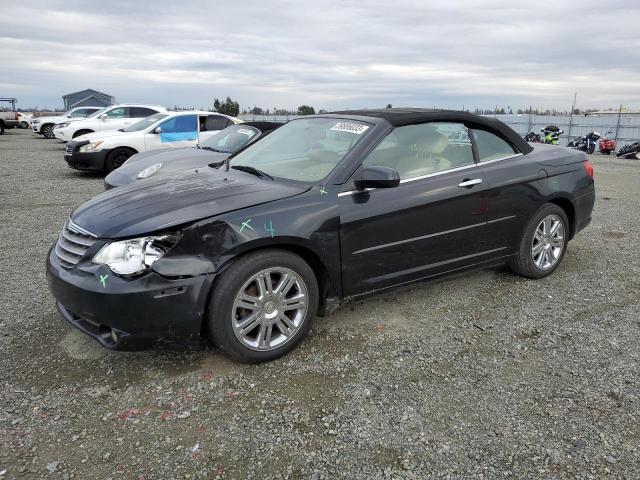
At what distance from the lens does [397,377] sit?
10.2 ft

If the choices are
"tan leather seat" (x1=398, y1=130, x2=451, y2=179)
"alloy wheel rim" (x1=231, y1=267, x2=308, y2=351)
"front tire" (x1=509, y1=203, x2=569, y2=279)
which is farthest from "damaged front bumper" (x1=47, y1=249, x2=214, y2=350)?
"front tire" (x1=509, y1=203, x2=569, y2=279)

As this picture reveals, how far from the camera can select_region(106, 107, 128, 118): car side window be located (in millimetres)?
17625

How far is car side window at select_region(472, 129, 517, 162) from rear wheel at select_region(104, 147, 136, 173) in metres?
8.77

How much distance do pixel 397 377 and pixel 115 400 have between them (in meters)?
1.66

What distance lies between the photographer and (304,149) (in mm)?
4117

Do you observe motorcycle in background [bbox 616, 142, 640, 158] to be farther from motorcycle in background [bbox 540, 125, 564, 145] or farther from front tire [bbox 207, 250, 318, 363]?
front tire [bbox 207, 250, 318, 363]

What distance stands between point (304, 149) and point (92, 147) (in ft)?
27.4

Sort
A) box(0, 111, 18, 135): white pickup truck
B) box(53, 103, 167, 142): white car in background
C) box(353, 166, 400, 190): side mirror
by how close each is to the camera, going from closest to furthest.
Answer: box(353, 166, 400, 190): side mirror, box(53, 103, 167, 142): white car in background, box(0, 111, 18, 135): white pickup truck

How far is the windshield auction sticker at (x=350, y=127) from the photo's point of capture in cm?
381

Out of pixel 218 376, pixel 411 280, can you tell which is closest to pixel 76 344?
pixel 218 376

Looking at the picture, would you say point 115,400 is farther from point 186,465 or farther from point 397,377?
point 397,377

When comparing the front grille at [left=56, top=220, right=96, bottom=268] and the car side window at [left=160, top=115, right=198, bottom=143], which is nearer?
the front grille at [left=56, top=220, right=96, bottom=268]

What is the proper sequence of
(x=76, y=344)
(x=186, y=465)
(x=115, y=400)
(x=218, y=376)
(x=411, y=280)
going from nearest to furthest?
1. (x=186, y=465)
2. (x=115, y=400)
3. (x=218, y=376)
4. (x=76, y=344)
5. (x=411, y=280)

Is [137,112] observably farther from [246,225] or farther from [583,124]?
[583,124]
